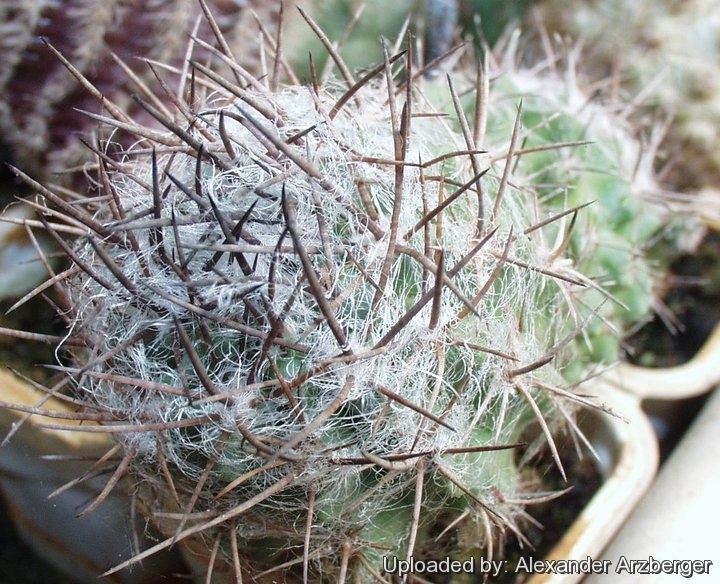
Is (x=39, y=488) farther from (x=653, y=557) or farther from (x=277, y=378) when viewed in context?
(x=653, y=557)

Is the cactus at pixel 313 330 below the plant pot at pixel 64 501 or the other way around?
the other way around

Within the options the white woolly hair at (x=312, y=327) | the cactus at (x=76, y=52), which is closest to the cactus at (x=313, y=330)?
the white woolly hair at (x=312, y=327)

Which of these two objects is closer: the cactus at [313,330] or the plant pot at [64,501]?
the cactus at [313,330]

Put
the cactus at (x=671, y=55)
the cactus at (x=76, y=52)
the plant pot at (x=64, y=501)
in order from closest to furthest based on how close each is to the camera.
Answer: the plant pot at (x=64, y=501)
the cactus at (x=76, y=52)
the cactus at (x=671, y=55)

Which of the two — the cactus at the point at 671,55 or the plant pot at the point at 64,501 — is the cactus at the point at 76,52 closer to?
the plant pot at the point at 64,501

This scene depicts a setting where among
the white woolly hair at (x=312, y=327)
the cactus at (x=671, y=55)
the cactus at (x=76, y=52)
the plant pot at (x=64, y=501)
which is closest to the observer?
the white woolly hair at (x=312, y=327)

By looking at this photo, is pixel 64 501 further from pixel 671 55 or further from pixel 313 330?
pixel 671 55

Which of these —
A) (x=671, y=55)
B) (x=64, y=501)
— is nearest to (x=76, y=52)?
(x=64, y=501)

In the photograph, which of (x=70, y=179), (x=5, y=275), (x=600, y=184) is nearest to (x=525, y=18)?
(x=600, y=184)
